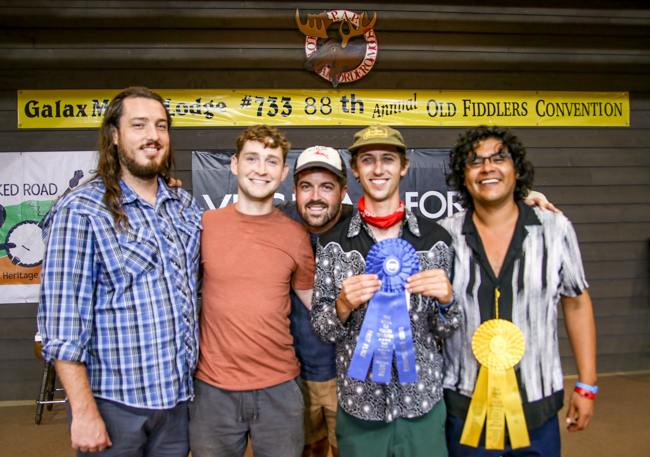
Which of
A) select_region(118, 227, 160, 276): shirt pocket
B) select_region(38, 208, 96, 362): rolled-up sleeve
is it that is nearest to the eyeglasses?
select_region(118, 227, 160, 276): shirt pocket

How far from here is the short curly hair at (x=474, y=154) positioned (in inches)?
60.2

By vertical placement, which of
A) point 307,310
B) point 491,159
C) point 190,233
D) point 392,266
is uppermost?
point 491,159

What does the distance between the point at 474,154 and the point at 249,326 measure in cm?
108

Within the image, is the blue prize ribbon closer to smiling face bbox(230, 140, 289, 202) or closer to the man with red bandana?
the man with red bandana

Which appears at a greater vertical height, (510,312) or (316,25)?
(316,25)

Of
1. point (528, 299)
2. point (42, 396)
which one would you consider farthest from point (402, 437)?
point (42, 396)

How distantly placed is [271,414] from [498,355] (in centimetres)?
85

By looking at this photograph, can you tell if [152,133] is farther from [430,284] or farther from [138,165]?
[430,284]

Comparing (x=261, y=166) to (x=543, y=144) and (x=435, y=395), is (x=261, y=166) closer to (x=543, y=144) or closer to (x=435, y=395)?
(x=435, y=395)

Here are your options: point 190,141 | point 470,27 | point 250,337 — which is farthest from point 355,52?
point 250,337

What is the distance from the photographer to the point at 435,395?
4.49 ft

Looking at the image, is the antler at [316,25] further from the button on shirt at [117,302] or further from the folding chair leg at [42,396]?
the folding chair leg at [42,396]

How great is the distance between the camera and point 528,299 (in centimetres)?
140

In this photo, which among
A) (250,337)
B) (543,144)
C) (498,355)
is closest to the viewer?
(498,355)
